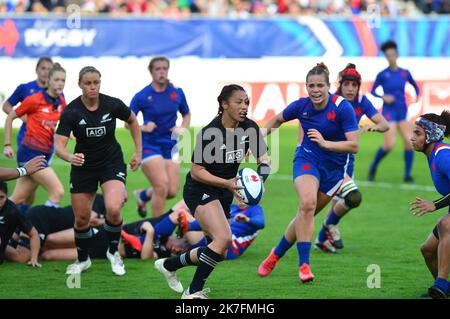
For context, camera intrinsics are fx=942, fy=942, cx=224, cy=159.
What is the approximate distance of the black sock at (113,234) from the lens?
10.4 metres

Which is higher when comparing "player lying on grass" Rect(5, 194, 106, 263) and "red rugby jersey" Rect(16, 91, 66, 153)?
"red rugby jersey" Rect(16, 91, 66, 153)

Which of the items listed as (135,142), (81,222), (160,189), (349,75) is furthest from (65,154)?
(349,75)

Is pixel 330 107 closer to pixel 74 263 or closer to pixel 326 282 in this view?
pixel 326 282

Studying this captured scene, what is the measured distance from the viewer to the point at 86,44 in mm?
24156

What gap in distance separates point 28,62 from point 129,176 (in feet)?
21.9

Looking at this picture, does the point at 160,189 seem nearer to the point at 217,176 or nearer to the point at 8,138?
the point at 8,138

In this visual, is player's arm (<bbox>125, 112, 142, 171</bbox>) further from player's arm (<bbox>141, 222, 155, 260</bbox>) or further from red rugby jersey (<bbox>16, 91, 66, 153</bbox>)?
red rugby jersey (<bbox>16, 91, 66, 153</bbox>)

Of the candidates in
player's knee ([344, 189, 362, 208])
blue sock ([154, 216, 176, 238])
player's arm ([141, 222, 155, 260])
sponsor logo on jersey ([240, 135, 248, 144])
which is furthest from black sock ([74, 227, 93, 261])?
player's knee ([344, 189, 362, 208])

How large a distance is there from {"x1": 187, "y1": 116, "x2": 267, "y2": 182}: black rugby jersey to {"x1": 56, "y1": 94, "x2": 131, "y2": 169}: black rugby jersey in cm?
143

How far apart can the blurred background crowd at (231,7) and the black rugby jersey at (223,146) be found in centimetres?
1705

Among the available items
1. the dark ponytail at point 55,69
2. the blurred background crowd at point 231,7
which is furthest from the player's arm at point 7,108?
the blurred background crowd at point 231,7

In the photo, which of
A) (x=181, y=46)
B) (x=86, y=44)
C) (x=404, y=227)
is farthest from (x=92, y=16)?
(x=404, y=227)

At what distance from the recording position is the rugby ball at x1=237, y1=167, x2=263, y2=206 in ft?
29.0

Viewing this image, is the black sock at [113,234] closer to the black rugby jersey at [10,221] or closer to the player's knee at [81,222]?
the player's knee at [81,222]
